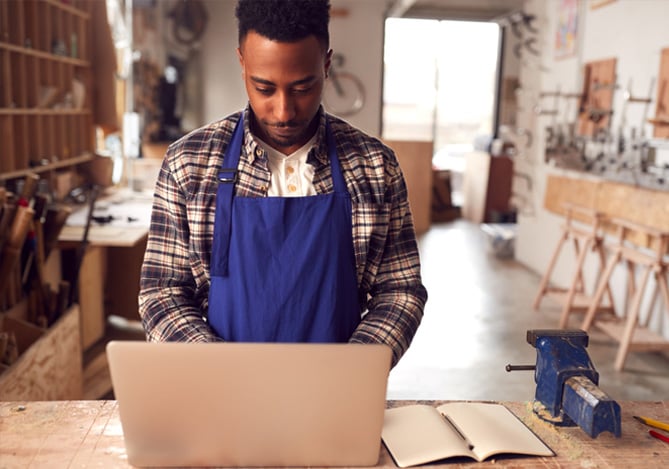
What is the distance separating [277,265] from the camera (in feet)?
4.28

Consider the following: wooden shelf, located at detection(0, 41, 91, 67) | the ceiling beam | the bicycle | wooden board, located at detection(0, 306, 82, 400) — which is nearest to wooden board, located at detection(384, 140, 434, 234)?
the bicycle

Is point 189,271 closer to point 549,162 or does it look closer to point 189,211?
point 189,211

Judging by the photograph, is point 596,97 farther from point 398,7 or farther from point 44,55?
point 398,7

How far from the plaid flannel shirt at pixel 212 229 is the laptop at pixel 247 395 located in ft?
0.95

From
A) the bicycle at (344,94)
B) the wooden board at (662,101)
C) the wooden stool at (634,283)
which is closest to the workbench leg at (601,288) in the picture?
the wooden stool at (634,283)

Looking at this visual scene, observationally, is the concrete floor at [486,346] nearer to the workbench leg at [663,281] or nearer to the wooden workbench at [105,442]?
the workbench leg at [663,281]

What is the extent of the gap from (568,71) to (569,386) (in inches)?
179

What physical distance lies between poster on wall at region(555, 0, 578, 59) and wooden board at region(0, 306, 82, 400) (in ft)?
13.8

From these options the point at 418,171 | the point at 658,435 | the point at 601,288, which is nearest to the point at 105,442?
the point at 658,435

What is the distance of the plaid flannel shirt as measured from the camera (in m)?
1.34

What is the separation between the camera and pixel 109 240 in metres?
3.17

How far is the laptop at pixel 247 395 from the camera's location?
3.18 ft

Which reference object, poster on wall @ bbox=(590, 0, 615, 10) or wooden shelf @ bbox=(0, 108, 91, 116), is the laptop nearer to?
wooden shelf @ bbox=(0, 108, 91, 116)

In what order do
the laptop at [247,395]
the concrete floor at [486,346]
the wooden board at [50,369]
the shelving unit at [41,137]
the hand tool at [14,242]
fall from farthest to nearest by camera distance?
1. the concrete floor at [486,346]
2. the shelving unit at [41,137]
3. the hand tool at [14,242]
4. the wooden board at [50,369]
5. the laptop at [247,395]
